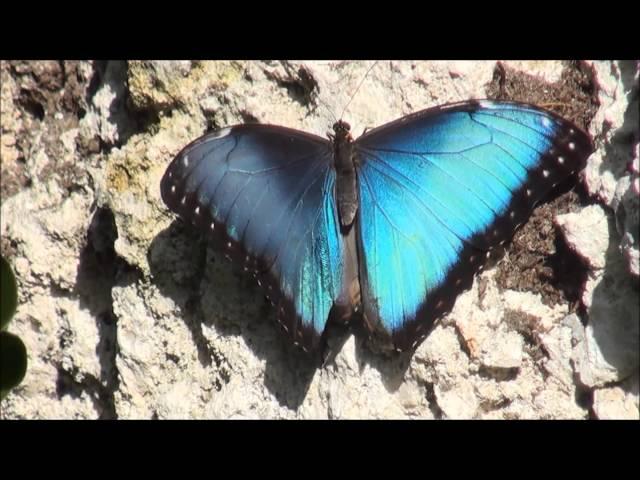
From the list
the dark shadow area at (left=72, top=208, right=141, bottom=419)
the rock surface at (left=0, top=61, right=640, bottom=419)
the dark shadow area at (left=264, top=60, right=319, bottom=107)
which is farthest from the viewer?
the dark shadow area at (left=72, top=208, right=141, bottom=419)

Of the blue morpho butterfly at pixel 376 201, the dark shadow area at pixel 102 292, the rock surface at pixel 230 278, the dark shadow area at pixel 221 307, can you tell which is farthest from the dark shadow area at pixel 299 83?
the dark shadow area at pixel 102 292

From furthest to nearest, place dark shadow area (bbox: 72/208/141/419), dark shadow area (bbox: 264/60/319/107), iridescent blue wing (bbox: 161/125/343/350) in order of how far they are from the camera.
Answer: dark shadow area (bbox: 72/208/141/419)
dark shadow area (bbox: 264/60/319/107)
iridescent blue wing (bbox: 161/125/343/350)

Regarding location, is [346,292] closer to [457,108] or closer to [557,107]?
[457,108]

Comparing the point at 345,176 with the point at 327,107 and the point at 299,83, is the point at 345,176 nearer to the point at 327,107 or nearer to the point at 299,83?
the point at 327,107

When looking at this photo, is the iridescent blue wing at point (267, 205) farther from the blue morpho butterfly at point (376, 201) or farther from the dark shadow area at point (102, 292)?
the dark shadow area at point (102, 292)

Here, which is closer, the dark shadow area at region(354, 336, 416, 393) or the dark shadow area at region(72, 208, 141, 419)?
the dark shadow area at region(354, 336, 416, 393)

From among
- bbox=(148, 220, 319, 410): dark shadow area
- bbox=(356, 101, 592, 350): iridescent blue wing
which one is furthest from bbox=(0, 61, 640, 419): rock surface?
bbox=(356, 101, 592, 350): iridescent blue wing

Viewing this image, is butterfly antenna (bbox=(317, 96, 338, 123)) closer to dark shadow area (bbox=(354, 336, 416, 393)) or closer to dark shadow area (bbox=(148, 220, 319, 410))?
dark shadow area (bbox=(148, 220, 319, 410))
